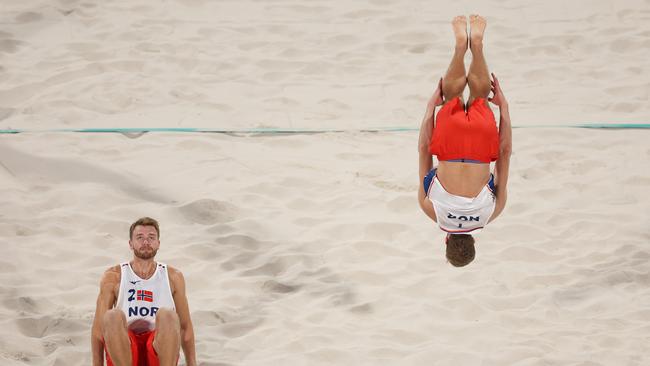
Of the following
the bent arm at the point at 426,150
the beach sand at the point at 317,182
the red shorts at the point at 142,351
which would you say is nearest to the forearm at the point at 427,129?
the bent arm at the point at 426,150

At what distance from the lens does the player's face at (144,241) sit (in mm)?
5488

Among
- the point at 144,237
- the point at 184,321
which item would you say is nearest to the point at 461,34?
the point at 144,237

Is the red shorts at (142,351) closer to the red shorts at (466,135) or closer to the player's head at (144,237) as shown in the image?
the player's head at (144,237)

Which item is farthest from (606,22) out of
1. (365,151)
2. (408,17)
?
(365,151)

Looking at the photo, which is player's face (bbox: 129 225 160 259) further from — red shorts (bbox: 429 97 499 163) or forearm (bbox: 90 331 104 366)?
red shorts (bbox: 429 97 499 163)

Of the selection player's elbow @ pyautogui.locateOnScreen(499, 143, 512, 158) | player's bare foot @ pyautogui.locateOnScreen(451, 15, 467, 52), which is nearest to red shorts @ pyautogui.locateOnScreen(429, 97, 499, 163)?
player's elbow @ pyautogui.locateOnScreen(499, 143, 512, 158)

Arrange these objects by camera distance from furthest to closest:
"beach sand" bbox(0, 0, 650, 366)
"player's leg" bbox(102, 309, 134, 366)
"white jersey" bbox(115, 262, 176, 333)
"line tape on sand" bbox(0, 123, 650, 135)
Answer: "line tape on sand" bbox(0, 123, 650, 135) < "beach sand" bbox(0, 0, 650, 366) < "white jersey" bbox(115, 262, 176, 333) < "player's leg" bbox(102, 309, 134, 366)

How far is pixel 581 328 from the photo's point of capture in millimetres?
6668

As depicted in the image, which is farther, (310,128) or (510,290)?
(310,128)

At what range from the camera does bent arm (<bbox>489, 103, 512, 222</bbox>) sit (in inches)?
221

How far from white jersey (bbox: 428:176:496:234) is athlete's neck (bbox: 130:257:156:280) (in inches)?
55.9

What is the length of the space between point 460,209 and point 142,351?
5.47 ft

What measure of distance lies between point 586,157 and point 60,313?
3888mm

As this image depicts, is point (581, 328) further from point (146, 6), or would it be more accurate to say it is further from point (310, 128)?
point (146, 6)
